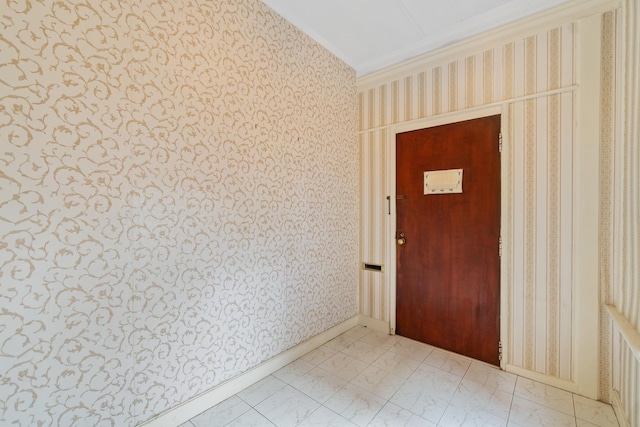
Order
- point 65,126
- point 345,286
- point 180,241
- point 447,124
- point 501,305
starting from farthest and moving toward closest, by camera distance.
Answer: point 345,286 < point 447,124 < point 501,305 < point 180,241 < point 65,126

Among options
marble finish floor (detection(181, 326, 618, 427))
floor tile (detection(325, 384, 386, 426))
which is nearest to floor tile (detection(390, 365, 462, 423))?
marble finish floor (detection(181, 326, 618, 427))

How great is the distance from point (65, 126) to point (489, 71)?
2.91m

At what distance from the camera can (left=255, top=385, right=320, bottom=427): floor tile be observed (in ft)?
5.39

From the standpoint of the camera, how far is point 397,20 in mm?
2170

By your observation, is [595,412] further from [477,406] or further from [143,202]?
[143,202]

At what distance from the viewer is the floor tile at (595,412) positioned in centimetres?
161

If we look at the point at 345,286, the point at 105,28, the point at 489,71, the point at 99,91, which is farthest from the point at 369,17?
the point at 345,286

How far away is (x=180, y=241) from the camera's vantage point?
1590mm

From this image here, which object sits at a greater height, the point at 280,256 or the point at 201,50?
the point at 201,50

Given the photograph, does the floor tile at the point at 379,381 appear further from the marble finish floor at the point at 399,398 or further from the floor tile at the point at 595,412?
the floor tile at the point at 595,412

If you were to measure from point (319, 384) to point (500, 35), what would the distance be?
314 cm

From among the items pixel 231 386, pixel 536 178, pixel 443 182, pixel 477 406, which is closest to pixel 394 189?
pixel 443 182

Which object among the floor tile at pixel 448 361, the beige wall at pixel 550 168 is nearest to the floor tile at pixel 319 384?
the floor tile at pixel 448 361

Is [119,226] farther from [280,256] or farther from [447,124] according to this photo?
[447,124]
